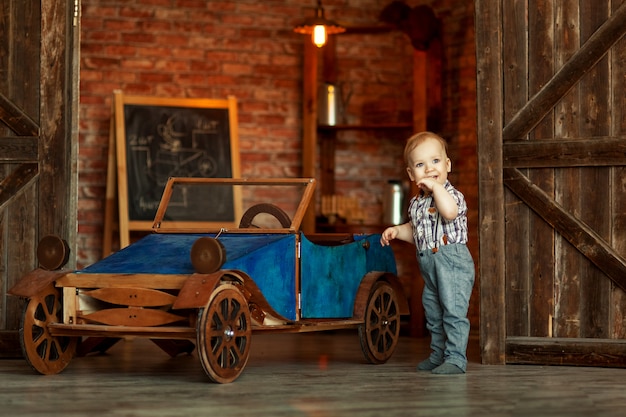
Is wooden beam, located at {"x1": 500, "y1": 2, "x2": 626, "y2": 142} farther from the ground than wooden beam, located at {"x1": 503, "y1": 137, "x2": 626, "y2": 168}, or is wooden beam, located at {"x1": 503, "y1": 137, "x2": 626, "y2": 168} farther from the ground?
wooden beam, located at {"x1": 500, "y1": 2, "x2": 626, "y2": 142}

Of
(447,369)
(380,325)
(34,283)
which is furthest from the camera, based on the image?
(380,325)

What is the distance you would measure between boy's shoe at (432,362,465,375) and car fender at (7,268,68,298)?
1825 mm

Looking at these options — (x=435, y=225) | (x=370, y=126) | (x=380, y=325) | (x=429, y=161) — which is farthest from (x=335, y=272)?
(x=370, y=126)

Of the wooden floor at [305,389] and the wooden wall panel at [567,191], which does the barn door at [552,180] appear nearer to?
the wooden wall panel at [567,191]

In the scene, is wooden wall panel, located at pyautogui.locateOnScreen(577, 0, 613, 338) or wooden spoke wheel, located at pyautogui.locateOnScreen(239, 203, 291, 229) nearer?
wooden wall panel, located at pyautogui.locateOnScreen(577, 0, 613, 338)

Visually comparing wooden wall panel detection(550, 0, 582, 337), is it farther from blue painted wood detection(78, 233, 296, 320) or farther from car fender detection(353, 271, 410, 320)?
blue painted wood detection(78, 233, 296, 320)

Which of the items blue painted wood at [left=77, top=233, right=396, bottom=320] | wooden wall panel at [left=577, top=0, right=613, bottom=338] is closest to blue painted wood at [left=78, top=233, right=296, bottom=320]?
blue painted wood at [left=77, top=233, right=396, bottom=320]

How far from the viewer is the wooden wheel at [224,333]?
4.37 m

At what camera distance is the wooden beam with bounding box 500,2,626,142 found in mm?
5262

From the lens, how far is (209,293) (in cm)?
434

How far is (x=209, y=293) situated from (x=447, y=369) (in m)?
1.31

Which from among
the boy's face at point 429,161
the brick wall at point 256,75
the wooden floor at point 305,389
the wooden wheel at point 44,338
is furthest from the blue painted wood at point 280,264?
the brick wall at point 256,75

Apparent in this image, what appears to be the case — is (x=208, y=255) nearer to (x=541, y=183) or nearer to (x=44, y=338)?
(x=44, y=338)

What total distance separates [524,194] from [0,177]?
287cm
